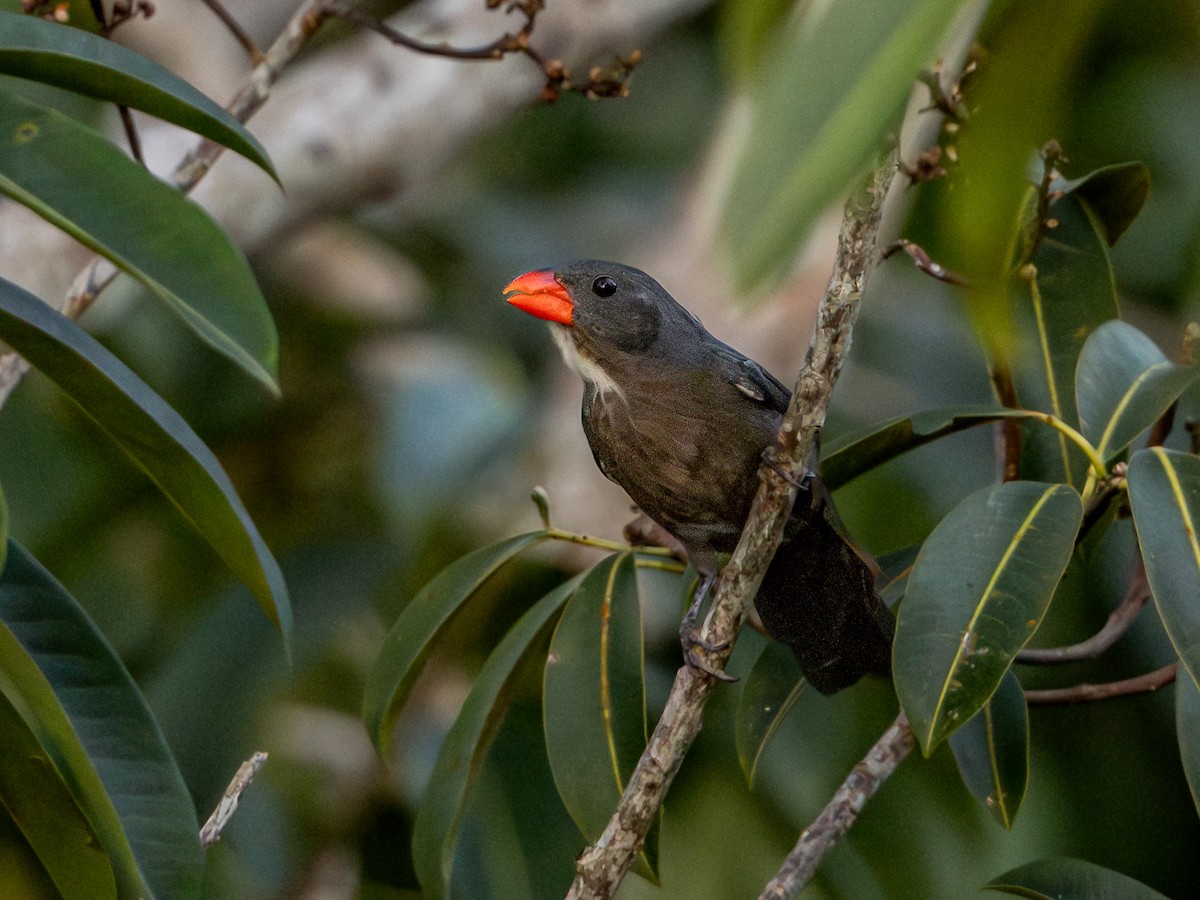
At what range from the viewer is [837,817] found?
6.64 feet

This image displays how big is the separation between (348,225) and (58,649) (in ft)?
12.8

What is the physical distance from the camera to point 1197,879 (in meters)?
3.96

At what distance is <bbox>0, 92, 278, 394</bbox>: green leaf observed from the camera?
1.54 m

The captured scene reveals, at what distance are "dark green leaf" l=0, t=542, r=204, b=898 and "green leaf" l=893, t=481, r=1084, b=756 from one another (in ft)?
3.41

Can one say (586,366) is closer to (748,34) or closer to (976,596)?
(976,596)

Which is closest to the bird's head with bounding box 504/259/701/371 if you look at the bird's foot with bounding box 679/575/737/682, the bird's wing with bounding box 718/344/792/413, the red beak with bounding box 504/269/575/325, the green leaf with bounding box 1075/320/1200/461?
the red beak with bounding box 504/269/575/325

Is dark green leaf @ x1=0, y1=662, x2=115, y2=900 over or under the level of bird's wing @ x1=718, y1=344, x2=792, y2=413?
under

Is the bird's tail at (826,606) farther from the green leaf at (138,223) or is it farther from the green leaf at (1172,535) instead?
the green leaf at (138,223)

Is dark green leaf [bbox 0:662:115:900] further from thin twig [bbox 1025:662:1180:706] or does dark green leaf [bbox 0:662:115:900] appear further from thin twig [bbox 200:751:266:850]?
thin twig [bbox 1025:662:1180:706]

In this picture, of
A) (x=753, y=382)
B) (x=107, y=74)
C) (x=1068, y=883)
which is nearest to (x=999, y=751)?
(x=1068, y=883)

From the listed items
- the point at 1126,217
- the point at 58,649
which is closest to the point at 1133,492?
Answer: the point at 1126,217

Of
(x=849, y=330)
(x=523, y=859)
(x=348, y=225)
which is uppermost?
(x=849, y=330)

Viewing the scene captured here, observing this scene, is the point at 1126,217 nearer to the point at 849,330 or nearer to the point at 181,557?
the point at 849,330

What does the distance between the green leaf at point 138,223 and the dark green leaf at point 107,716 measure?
2.02ft
